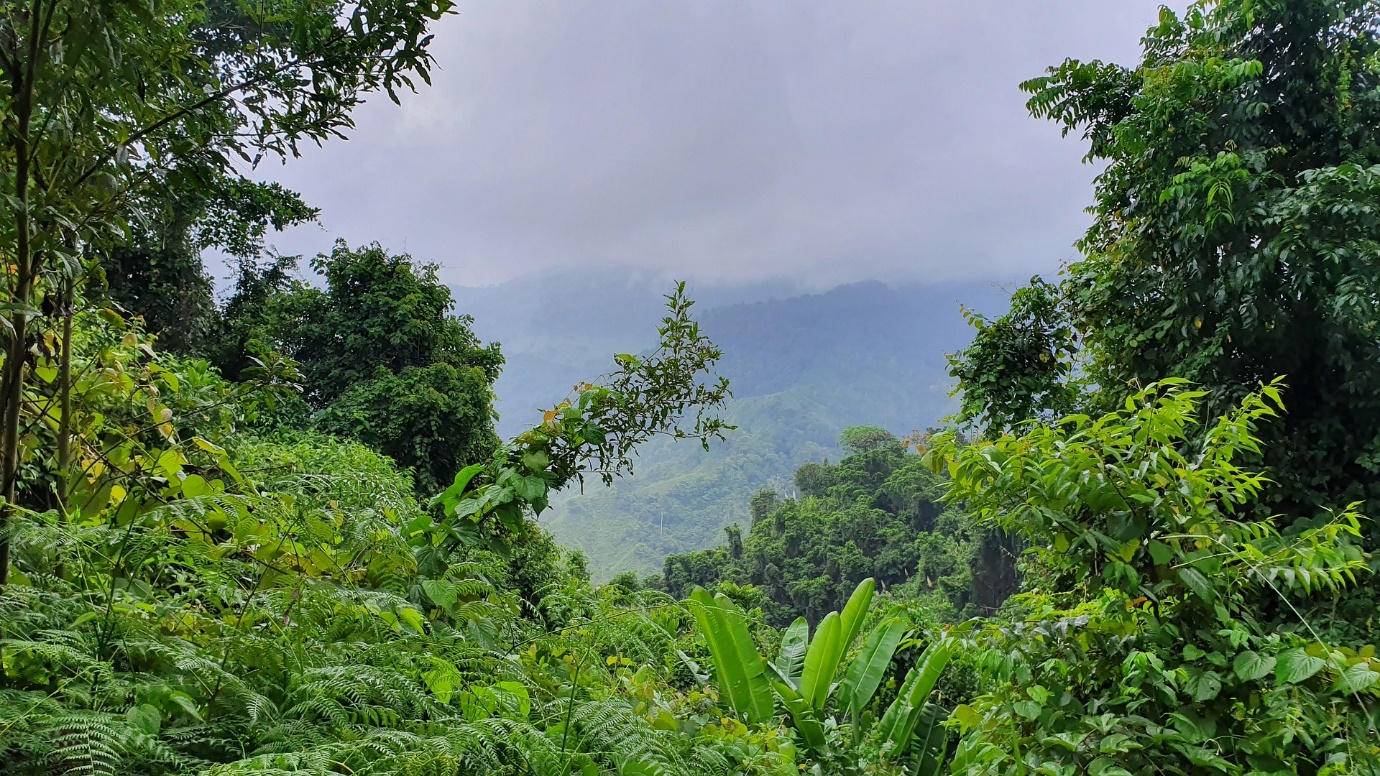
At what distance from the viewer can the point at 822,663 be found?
10.8 ft

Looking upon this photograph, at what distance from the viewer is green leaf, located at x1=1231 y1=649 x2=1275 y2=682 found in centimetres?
115

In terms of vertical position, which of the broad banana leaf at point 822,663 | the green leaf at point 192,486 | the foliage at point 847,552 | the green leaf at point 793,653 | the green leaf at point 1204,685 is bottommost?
the foliage at point 847,552

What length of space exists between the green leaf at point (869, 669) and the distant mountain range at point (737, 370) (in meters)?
31.7

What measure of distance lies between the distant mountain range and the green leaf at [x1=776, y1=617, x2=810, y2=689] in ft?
102

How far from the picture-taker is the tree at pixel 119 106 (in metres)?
0.95

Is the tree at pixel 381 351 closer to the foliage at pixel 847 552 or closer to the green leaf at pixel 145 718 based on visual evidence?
the green leaf at pixel 145 718

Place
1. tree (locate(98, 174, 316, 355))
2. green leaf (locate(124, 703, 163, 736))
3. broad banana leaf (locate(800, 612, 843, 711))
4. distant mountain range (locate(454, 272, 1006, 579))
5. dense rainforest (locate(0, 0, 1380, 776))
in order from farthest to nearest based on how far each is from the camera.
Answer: distant mountain range (locate(454, 272, 1006, 579)) → tree (locate(98, 174, 316, 355)) → broad banana leaf (locate(800, 612, 843, 711)) → dense rainforest (locate(0, 0, 1380, 776)) → green leaf (locate(124, 703, 163, 736))

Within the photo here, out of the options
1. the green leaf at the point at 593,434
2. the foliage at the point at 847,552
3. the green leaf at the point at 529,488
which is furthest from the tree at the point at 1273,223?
the foliage at the point at 847,552

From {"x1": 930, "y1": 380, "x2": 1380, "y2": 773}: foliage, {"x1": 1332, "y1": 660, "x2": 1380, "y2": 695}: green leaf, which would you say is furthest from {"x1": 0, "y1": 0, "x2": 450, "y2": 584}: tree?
{"x1": 1332, "y1": 660, "x2": 1380, "y2": 695}: green leaf

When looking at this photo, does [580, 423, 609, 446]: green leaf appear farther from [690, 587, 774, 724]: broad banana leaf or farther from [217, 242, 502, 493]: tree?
[217, 242, 502, 493]: tree

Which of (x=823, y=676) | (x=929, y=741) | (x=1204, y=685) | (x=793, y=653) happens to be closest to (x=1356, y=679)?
(x=1204, y=685)

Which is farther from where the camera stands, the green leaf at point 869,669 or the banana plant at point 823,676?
the green leaf at point 869,669

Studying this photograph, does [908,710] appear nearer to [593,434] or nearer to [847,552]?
[593,434]

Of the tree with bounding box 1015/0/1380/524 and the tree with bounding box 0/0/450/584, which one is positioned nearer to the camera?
the tree with bounding box 0/0/450/584
